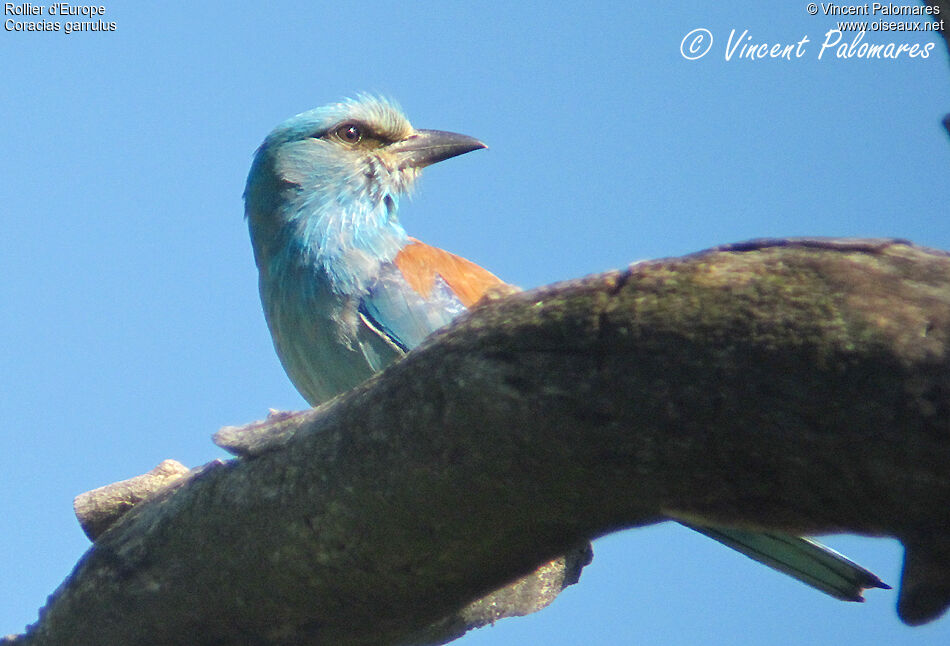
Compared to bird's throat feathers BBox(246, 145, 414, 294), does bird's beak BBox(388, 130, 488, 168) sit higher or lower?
higher

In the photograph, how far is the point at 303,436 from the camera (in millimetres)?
2594

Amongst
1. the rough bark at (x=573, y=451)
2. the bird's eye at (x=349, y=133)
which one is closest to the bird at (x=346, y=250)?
the bird's eye at (x=349, y=133)

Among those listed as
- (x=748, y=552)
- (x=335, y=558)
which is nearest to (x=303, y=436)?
(x=335, y=558)

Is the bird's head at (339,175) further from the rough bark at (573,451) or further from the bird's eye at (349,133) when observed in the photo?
the rough bark at (573,451)

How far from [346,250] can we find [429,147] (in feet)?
3.55

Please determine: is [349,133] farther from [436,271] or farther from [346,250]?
[436,271]

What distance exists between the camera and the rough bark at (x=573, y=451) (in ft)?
5.78

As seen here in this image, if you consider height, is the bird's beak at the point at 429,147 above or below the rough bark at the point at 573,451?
above

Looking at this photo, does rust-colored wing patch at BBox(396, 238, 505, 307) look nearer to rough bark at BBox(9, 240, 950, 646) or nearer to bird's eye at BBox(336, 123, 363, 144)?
bird's eye at BBox(336, 123, 363, 144)

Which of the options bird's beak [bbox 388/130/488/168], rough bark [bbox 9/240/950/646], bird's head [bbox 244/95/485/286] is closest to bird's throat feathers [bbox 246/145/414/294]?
bird's head [bbox 244/95/485/286]

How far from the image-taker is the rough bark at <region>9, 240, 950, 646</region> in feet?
5.78

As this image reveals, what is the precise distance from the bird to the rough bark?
250 cm

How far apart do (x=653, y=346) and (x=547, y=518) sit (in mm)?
533

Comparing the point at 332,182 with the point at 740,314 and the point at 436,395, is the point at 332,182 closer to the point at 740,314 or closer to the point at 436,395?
the point at 436,395
